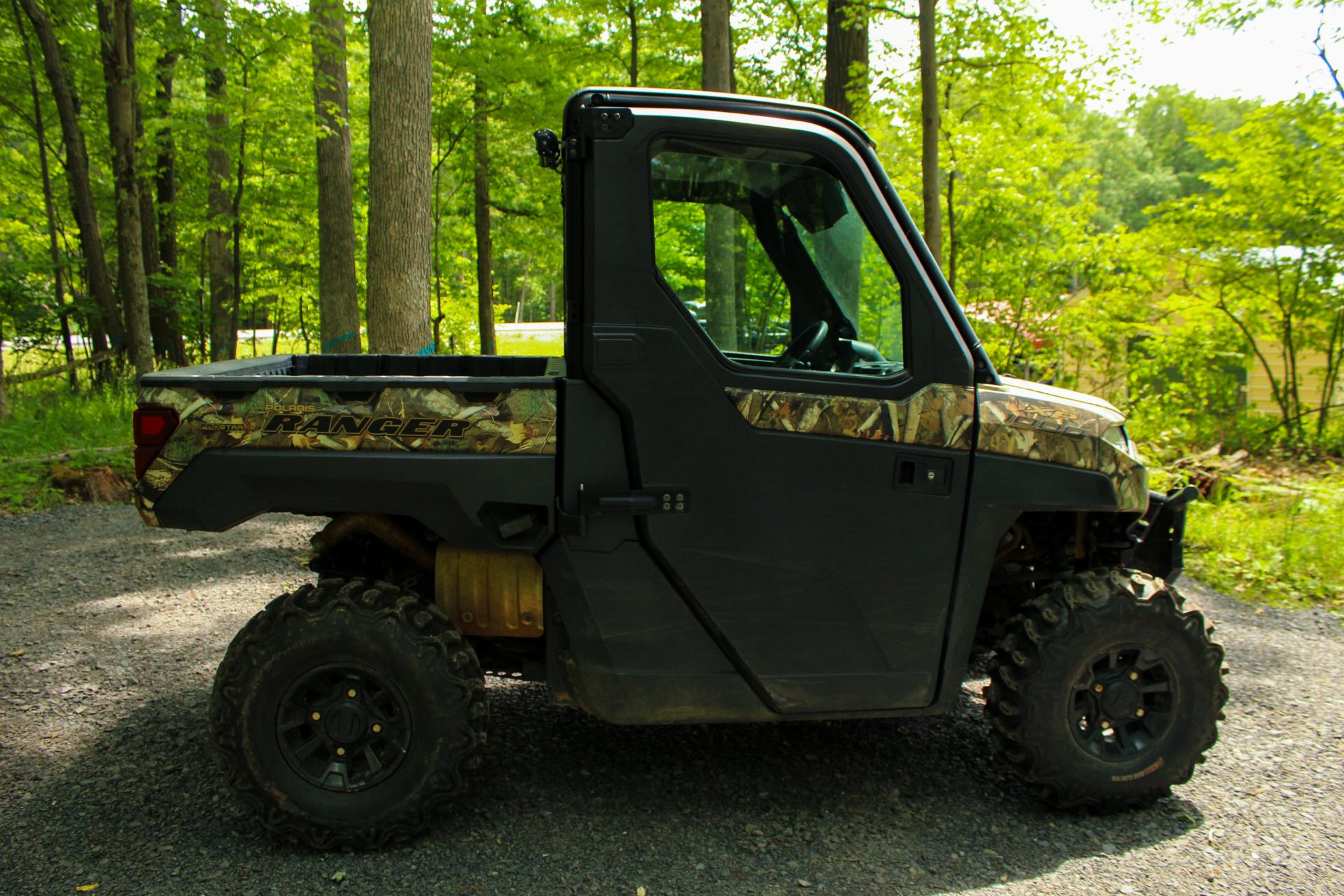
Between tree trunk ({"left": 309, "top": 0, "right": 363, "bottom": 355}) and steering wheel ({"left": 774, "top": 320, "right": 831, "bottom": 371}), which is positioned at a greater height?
tree trunk ({"left": 309, "top": 0, "right": 363, "bottom": 355})

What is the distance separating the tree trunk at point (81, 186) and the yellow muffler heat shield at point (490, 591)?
13121 mm

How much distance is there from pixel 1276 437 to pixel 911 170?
4.90m

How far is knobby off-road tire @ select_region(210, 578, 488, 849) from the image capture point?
2955mm

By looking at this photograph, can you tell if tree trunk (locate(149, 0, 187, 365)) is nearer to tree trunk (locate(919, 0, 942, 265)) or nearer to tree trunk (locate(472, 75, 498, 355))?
tree trunk (locate(472, 75, 498, 355))

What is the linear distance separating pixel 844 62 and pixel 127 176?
29.5ft

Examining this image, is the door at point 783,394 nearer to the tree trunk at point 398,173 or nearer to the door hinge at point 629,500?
the door hinge at point 629,500

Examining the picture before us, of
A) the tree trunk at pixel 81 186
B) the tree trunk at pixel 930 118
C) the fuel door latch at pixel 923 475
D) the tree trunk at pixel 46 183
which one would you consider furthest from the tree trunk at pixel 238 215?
the fuel door latch at pixel 923 475

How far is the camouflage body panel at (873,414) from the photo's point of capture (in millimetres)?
2939

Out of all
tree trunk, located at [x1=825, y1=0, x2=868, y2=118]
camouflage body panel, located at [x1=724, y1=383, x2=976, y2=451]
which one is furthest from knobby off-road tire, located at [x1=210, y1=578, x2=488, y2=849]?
tree trunk, located at [x1=825, y1=0, x2=868, y2=118]

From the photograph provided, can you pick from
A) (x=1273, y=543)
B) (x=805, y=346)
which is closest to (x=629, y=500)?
(x=805, y=346)

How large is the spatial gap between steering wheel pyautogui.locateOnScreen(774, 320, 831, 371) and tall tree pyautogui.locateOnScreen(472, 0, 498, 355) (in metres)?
14.1

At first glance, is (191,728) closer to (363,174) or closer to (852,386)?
(852,386)

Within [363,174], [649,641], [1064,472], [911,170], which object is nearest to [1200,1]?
[911,170]

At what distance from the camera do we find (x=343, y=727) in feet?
9.84
